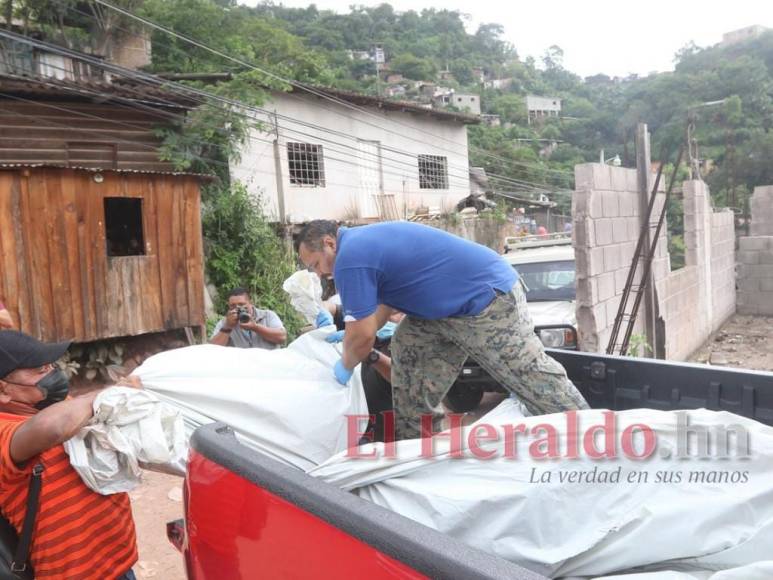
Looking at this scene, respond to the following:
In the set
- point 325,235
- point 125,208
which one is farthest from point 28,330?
point 325,235

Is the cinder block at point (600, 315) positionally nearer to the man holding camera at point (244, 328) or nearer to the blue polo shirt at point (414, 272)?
the man holding camera at point (244, 328)

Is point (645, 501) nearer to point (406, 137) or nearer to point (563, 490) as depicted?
point (563, 490)

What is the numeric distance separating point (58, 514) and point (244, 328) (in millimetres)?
2810

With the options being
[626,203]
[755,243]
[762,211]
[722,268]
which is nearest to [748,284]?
[755,243]

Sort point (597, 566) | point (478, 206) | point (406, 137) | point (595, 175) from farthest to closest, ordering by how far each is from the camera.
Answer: point (478, 206) → point (406, 137) → point (595, 175) → point (597, 566)

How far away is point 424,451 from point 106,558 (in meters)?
1.08

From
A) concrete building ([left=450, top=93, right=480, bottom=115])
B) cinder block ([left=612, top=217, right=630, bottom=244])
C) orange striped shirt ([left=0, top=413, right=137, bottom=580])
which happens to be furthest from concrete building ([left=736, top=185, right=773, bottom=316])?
concrete building ([left=450, top=93, right=480, bottom=115])

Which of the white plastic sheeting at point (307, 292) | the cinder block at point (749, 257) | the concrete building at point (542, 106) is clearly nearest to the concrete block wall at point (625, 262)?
the cinder block at point (749, 257)

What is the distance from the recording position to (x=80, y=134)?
10203 millimetres

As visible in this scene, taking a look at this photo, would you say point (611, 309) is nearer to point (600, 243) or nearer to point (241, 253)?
point (600, 243)

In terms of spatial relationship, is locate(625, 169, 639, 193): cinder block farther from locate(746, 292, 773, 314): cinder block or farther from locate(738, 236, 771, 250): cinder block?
locate(746, 292, 773, 314): cinder block

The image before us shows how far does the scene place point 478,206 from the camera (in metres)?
19.0

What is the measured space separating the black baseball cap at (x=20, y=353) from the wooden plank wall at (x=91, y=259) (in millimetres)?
5987

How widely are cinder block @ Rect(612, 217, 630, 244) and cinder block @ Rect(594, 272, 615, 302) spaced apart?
1.25ft
